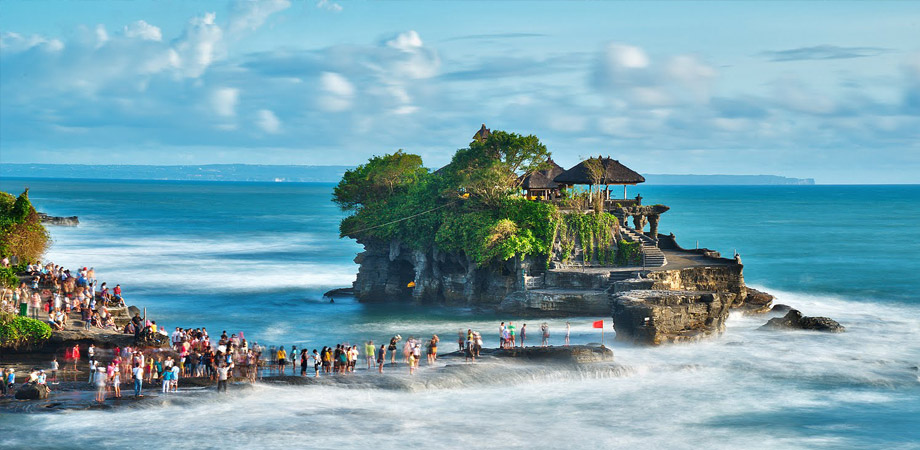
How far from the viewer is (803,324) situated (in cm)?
4728

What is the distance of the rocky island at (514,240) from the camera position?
169 ft

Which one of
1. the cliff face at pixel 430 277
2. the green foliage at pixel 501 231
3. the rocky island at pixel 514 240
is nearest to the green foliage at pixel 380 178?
the rocky island at pixel 514 240

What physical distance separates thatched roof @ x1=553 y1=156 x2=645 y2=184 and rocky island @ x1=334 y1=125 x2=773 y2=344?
0.27 feet

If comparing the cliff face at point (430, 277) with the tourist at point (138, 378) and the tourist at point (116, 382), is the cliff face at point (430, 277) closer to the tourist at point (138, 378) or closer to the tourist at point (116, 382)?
the tourist at point (138, 378)

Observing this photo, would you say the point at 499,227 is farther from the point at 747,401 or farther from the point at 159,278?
the point at 159,278

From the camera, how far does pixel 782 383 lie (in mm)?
37625

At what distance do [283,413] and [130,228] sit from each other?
98.0 m

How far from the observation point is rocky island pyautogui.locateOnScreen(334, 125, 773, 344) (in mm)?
51438

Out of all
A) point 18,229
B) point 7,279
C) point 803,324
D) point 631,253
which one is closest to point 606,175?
point 631,253

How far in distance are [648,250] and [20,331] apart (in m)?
33.2

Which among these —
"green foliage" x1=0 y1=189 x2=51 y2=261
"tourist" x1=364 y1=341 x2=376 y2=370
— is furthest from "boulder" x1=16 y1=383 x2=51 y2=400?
"green foliage" x1=0 y1=189 x2=51 y2=261

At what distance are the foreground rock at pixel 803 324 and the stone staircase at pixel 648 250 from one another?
293 inches

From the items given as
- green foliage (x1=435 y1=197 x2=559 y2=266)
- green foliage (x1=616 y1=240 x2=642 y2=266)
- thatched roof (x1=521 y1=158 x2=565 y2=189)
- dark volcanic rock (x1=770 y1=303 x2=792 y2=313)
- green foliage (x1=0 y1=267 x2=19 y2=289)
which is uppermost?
thatched roof (x1=521 y1=158 x2=565 y2=189)

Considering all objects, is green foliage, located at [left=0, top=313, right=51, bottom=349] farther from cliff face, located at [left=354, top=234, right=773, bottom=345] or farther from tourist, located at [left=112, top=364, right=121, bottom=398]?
cliff face, located at [left=354, top=234, right=773, bottom=345]
